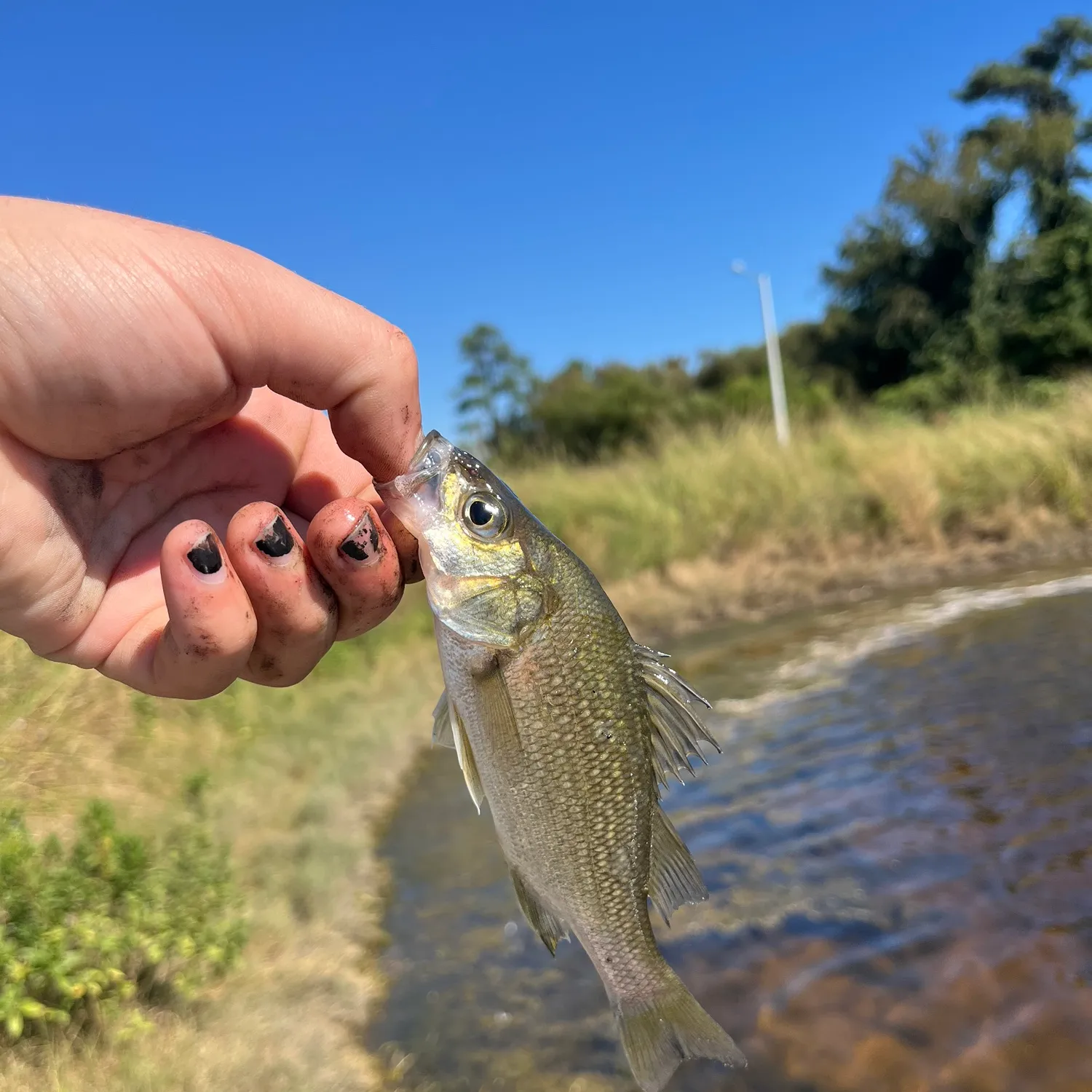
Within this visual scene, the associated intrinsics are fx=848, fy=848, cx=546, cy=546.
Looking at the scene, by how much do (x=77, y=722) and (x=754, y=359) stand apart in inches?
1565

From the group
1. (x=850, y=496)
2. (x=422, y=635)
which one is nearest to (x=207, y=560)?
(x=422, y=635)

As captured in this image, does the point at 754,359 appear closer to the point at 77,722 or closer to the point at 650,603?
the point at 650,603

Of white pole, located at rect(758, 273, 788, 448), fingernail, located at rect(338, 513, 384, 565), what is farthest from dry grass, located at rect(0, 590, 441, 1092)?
white pole, located at rect(758, 273, 788, 448)

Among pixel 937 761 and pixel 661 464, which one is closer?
pixel 937 761

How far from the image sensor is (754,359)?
4150cm

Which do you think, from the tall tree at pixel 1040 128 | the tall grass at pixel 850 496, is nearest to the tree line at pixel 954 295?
the tall tree at pixel 1040 128

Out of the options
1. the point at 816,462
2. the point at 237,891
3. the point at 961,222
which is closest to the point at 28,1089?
the point at 237,891

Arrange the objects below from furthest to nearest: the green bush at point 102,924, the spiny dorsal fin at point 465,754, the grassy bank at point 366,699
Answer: the grassy bank at point 366,699 → the green bush at point 102,924 → the spiny dorsal fin at point 465,754

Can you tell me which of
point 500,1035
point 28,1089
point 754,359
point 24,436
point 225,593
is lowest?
point 500,1035

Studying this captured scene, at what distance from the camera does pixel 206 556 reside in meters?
2.15

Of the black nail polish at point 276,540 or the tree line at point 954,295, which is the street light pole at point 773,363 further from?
the black nail polish at point 276,540

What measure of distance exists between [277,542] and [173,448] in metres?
0.66

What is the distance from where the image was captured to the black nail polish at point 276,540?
2252 mm

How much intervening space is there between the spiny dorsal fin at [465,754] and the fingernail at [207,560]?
68cm
